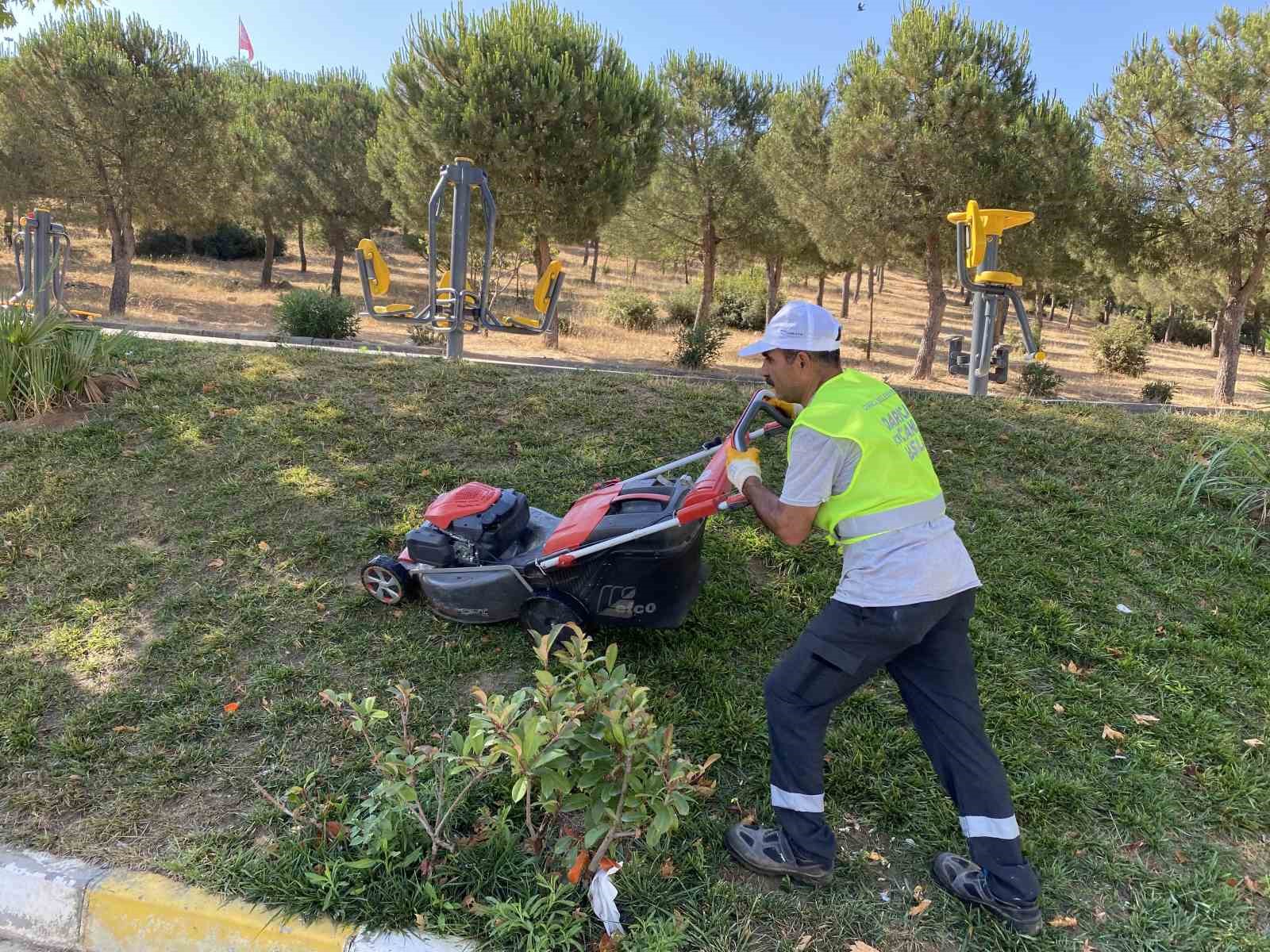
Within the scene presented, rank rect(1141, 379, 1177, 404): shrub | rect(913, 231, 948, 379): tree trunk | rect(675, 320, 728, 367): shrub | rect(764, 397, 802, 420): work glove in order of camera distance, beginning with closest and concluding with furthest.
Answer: rect(764, 397, 802, 420): work glove, rect(675, 320, 728, 367): shrub, rect(1141, 379, 1177, 404): shrub, rect(913, 231, 948, 379): tree trunk

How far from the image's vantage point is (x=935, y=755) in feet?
7.96

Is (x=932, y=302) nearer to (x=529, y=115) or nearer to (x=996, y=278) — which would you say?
(x=529, y=115)

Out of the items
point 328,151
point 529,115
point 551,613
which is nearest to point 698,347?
point 529,115

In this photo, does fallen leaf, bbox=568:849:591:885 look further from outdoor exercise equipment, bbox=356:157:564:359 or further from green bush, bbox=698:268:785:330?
green bush, bbox=698:268:785:330

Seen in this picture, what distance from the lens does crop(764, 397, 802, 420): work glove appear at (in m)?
2.66

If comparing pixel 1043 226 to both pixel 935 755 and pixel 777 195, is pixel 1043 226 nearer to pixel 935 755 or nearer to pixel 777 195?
pixel 777 195

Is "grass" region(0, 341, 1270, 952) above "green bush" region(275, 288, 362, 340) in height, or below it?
below

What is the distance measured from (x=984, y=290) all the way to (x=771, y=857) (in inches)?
226

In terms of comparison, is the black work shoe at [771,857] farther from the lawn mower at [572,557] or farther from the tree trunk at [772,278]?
the tree trunk at [772,278]

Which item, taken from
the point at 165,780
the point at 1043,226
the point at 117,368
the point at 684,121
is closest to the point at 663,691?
the point at 165,780

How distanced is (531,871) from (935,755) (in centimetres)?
131

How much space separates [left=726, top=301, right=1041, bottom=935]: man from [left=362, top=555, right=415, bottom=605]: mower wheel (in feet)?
6.29

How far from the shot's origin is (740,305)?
88.4 ft

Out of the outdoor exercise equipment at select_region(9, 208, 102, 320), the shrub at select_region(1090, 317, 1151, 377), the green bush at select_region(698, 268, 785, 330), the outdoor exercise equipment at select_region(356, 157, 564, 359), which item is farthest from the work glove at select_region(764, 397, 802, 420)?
the shrub at select_region(1090, 317, 1151, 377)
